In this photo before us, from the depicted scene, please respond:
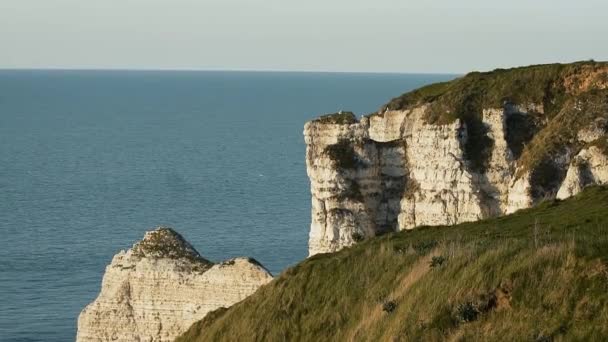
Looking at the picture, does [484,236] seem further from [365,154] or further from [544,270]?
[365,154]

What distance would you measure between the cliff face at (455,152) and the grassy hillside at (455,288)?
582 inches

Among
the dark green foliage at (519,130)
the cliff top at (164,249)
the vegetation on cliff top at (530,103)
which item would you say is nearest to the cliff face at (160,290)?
the cliff top at (164,249)

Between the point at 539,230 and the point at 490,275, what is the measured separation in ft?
24.1

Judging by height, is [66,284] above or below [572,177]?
below

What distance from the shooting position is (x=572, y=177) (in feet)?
177

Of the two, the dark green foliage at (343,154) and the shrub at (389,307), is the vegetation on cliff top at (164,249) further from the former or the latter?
the shrub at (389,307)

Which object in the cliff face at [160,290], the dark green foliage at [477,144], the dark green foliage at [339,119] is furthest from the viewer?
the dark green foliage at [339,119]

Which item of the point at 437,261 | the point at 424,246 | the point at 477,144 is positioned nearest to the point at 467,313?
the point at 437,261

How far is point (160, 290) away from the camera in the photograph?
57.7 metres

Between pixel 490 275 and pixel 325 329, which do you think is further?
pixel 325 329

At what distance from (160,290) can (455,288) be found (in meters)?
Result: 29.3

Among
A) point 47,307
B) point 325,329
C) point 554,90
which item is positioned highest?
point 554,90

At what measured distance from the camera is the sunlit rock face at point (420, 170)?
2308 inches

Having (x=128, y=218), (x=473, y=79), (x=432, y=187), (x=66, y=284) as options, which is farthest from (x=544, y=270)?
(x=128, y=218)
